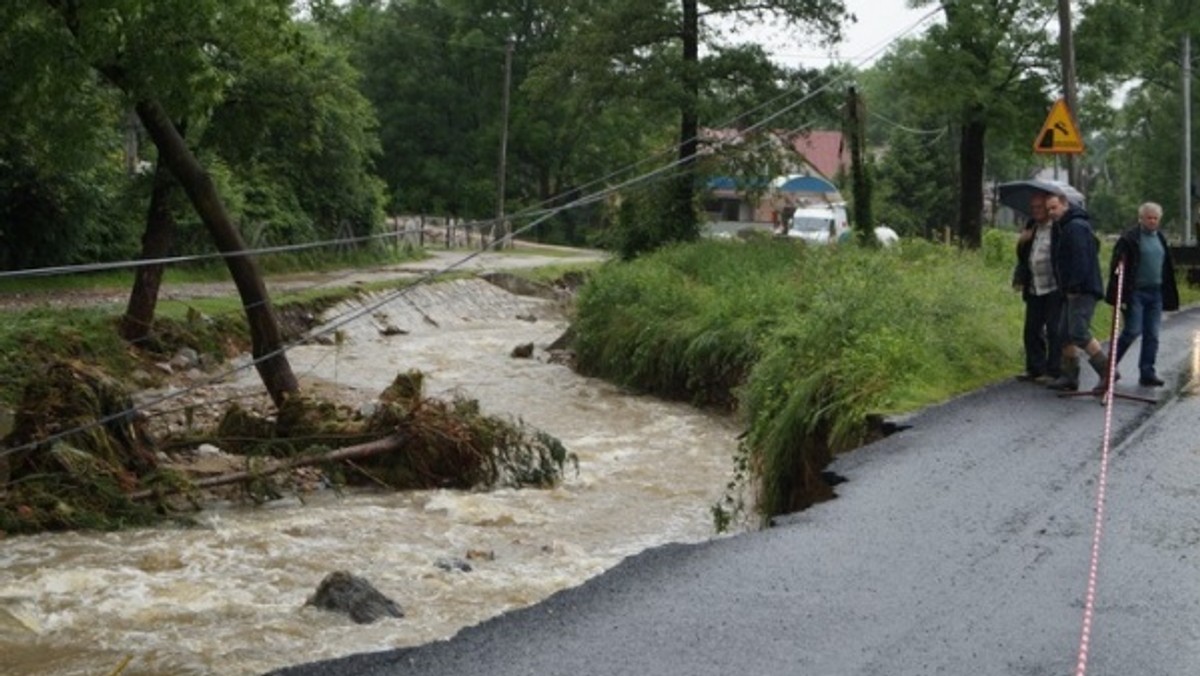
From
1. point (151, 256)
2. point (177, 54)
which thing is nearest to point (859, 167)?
point (151, 256)

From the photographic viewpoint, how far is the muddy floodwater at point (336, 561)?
9727 mm

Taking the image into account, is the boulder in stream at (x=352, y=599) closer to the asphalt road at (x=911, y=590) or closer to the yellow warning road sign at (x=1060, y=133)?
the asphalt road at (x=911, y=590)

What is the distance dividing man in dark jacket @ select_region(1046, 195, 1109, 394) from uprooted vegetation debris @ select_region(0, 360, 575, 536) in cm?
552

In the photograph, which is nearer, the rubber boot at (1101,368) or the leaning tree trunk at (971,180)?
the rubber boot at (1101,368)

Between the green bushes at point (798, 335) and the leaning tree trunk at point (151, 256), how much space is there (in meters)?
7.63

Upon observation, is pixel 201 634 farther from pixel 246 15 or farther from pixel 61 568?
pixel 246 15

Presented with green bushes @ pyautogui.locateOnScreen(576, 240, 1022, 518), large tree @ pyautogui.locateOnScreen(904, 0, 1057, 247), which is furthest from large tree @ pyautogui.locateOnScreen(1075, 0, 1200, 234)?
green bushes @ pyautogui.locateOnScreen(576, 240, 1022, 518)

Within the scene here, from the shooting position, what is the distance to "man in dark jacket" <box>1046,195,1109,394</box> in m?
14.1

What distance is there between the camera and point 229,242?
59.8ft

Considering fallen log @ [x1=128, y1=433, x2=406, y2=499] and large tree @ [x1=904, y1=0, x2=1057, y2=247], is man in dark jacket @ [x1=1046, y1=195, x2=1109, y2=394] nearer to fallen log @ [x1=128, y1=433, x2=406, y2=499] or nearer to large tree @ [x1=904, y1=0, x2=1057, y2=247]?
fallen log @ [x1=128, y1=433, x2=406, y2=499]

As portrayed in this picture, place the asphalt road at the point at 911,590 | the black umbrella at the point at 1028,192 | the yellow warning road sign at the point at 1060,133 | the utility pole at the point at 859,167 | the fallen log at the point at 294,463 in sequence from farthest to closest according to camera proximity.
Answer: the utility pole at the point at 859,167 < the yellow warning road sign at the point at 1060,133 < the black umbrella at the point at 1028,192 < the fallen log at the point at 294,463 < the asphalt road at the point at 911,590

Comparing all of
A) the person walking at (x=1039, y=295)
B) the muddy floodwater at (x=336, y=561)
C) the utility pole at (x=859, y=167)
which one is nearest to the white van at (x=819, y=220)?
the utility pole at (x=859, y=167)

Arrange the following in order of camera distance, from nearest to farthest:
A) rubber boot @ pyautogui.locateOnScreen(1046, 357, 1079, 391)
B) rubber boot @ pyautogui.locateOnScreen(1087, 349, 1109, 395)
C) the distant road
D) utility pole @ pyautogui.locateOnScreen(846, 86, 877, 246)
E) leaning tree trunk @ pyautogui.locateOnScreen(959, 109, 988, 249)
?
rubber boot @ pyautogui.locateOnScreen(1087, 349, 1109, 395)
rubber boot @ pyautogui.locateOnScreen(1046, 357, 1079, 391)
the distant road
utility pole @ pyautogui.locateOnScreen(846, 86, 877, 246)
leaning tree trunk @ pyautogui.locateOnScreen(959, 109, 988, 249)

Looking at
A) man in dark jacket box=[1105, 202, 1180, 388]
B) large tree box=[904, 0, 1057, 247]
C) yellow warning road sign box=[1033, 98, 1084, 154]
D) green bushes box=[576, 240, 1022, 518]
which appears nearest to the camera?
green bushes box=[576, 240, 1022, 518]
